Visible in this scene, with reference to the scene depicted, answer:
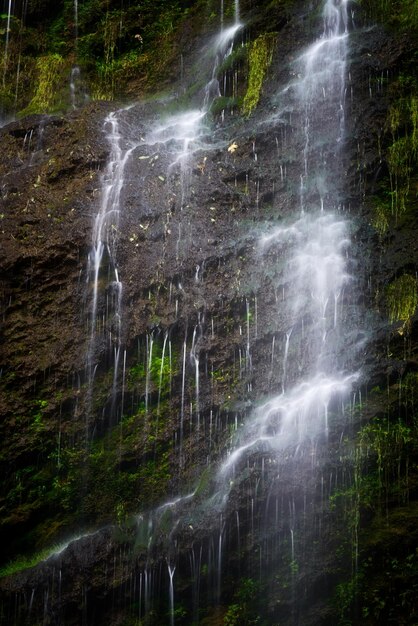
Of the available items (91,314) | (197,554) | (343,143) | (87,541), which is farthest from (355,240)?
(87,541)

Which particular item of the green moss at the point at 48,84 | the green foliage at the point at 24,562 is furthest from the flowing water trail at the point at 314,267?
the green moss at the point at 48,84

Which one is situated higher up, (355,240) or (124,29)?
(124,29)

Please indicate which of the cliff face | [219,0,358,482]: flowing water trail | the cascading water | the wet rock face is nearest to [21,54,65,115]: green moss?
the cliff face

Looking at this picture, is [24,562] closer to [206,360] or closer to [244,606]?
[244,606]

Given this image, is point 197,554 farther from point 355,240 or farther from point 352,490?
point 355,240

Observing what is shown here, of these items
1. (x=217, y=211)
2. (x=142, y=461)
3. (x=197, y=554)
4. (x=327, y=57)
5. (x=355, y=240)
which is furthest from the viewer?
(x=327, y=57)

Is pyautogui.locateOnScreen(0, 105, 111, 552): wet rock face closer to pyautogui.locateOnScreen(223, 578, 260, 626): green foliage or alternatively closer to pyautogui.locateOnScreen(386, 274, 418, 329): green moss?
pyautogui.locateOnScreen(223, 578, 260, 626): green foliage

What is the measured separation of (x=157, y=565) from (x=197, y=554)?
500 mm

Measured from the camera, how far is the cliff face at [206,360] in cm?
686

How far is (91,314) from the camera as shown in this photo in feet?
26.8

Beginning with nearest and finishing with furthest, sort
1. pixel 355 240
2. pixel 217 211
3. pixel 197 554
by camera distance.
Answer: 1. pixel 197 554
2. pixel 355 240
3. pixel 217 211

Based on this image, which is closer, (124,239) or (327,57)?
(124,239)

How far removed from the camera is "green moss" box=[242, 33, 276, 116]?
10148 millimetres

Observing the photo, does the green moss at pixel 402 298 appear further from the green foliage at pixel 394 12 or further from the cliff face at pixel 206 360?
the green foliage at pixel 394 12
